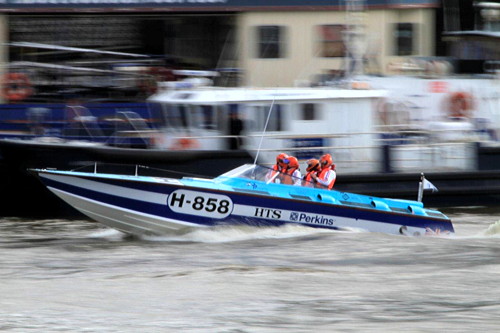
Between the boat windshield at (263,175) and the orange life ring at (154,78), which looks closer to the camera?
the boat windshield at (263,175)

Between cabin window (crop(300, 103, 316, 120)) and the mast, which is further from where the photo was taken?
the mast

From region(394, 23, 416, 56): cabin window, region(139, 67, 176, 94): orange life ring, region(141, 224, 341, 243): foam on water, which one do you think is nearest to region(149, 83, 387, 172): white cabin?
region(141, 224, 341, 243): foam on water

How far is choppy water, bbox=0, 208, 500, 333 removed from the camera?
8.79m

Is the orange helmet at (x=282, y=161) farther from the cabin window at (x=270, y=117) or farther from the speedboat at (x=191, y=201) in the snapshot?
the cabin window at (x=270, y=117)

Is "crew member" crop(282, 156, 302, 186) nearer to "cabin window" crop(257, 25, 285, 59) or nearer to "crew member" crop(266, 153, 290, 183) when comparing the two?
"crew member" crop(266, 153, 290, 183)

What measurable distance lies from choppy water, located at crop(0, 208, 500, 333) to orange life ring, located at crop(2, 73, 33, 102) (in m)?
6.59

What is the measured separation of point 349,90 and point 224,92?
92.4 inches

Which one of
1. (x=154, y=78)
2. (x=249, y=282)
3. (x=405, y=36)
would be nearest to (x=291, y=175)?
(x=249, y=282)

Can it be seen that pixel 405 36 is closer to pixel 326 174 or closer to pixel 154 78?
pixel 154 78

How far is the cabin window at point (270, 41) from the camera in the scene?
22531mm

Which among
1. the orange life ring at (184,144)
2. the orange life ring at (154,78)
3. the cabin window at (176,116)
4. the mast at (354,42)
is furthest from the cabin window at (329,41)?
the orange life ring at (184,144)

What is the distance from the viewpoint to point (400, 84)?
63.9 feet

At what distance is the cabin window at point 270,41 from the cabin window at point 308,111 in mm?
4969

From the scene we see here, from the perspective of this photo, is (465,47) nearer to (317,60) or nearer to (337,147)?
(317,60)
